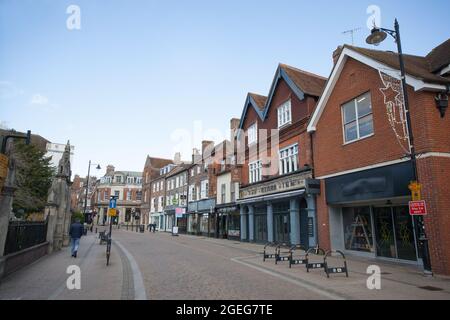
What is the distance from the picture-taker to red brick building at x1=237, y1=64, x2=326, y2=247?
19547 mm

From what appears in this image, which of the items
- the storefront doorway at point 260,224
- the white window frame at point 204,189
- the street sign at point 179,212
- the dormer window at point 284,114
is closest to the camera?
the dormer window at point 284,114

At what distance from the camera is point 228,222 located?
30.6m

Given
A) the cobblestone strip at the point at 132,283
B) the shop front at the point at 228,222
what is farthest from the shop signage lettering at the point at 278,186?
the cobblestone strip at the point at 132,283

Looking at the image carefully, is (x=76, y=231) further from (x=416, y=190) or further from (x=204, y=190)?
(x=204, y=190)

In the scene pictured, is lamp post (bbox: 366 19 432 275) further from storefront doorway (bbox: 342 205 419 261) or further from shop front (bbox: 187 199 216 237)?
shop front (bbox: 187 199 216 237)

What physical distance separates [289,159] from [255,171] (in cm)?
504

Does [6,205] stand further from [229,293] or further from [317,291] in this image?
[317,291]

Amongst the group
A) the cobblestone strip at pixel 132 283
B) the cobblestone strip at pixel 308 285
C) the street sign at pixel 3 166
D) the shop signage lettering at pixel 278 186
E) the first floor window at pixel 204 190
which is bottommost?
the cobblestone strip at pixel 308 285

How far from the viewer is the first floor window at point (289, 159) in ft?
67.4

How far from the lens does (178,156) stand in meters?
58.0

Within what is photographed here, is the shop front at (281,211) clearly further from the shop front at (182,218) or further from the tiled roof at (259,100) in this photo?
the shop front at (182,218)

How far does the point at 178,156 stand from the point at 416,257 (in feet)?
159

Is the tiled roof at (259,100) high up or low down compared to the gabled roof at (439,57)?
up
